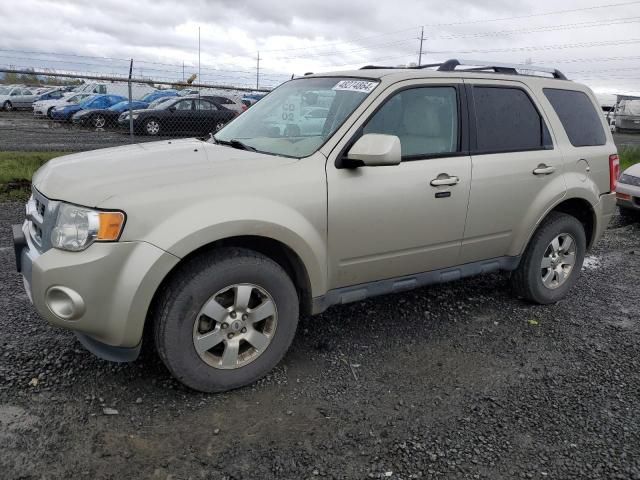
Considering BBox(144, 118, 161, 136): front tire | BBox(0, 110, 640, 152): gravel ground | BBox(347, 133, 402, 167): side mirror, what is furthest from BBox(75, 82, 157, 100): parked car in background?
BBox(347, 133, 402, 167): side mirror

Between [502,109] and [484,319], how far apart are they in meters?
1.61

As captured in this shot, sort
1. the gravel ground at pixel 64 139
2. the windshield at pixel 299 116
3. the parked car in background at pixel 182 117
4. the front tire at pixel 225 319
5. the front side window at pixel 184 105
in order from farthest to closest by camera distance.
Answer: the front side window at pixel 184 105 → the parked car in background at pixel 182 117 → the gravel ground at pixel 64 139 → the windshield at pixel 299 116 → the front tire at pixel 225 319

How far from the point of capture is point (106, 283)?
8.59 feet

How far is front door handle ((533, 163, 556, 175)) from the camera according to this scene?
4092 millimetres

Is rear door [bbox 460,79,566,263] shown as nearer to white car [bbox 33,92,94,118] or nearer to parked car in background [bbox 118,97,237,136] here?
parked car in background [bbox 118,97,237,136]

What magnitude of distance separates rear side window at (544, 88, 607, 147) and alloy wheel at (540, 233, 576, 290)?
0.80 metres

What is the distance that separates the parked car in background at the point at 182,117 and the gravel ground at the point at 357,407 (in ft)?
44.4

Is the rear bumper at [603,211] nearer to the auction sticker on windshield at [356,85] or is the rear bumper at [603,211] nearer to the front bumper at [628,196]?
the auction sticker on windshield at [356,85]

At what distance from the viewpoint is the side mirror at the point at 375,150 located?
3053 millimetres

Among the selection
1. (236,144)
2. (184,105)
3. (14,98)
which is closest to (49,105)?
(14,98)

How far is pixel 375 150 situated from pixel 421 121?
0.75m

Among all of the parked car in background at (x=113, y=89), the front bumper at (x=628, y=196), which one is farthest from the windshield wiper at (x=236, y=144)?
the parked car in background at (x=113, y=89)

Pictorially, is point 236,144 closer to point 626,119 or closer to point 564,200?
point 564,200

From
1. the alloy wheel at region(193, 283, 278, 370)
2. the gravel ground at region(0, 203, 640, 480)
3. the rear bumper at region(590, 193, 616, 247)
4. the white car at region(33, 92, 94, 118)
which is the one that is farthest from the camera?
the white car at region(33, 92, 94, 118)
